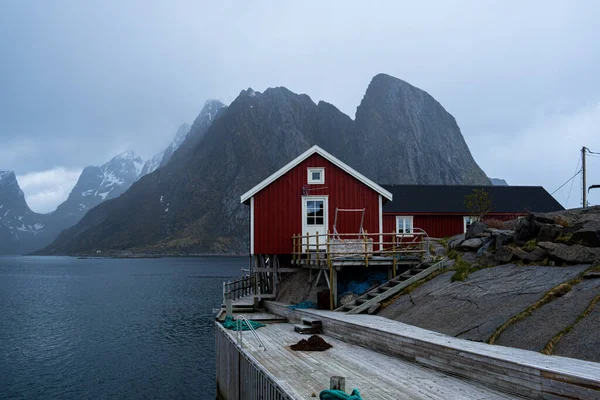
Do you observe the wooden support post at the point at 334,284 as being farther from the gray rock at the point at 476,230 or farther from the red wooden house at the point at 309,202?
the gray rock at the point at 476,230

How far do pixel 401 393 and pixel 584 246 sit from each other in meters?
9.89

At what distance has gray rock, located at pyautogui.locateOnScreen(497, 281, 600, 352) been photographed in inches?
502

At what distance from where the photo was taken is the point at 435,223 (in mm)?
47906

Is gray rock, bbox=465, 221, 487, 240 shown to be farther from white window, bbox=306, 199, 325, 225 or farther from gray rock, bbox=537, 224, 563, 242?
white window, bbox=306, 199, 325, 225

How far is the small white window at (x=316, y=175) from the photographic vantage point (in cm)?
2888

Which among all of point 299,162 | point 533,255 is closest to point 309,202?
point 299,162

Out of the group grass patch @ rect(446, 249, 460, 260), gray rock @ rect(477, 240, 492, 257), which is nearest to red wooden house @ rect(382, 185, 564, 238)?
grass patch @ rect(446, 249, 460, 260)

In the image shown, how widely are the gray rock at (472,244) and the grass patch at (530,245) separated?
3.34 meters

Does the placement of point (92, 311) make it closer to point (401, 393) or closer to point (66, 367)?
point (66, 367)

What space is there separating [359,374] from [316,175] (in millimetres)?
17364

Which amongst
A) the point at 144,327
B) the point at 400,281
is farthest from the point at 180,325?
the point at 400,281

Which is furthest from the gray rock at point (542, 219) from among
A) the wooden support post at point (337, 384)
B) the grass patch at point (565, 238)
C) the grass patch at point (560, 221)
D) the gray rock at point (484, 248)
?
the wooden support post at point (337, 384)

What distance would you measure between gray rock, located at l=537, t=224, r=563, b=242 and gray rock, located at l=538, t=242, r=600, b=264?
1.43 m

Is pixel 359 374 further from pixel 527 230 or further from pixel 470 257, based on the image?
pixel 470 257
